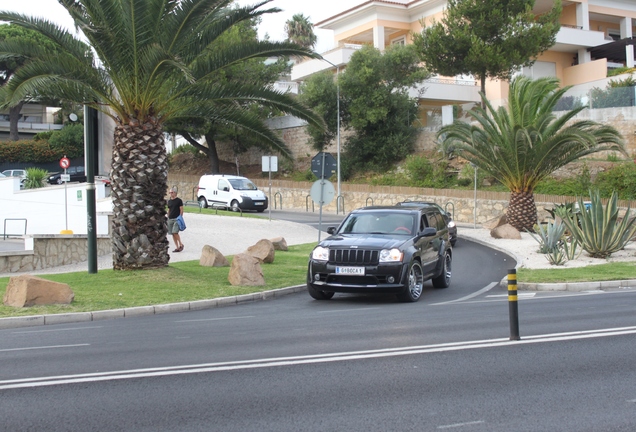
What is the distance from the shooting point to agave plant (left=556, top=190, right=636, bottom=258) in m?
19.8

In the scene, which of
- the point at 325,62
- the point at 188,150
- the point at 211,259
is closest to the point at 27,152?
the point at 188,150

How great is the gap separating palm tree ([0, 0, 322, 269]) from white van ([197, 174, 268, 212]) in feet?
73.3

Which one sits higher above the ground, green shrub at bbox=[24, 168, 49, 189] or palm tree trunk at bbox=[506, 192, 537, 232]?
green shrub at bbox=[24, 168, 49, 189]

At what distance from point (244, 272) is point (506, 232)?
47.6ft

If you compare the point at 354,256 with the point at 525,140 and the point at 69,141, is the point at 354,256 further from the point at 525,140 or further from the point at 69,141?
the point at 69,141

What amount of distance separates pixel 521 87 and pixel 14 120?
2126 inches

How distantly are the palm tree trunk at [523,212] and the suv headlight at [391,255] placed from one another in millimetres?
17216

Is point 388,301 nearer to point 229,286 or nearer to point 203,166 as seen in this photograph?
point 229,286

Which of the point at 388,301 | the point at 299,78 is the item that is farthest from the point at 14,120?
the point at 388,301

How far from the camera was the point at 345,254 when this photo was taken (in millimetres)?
13055

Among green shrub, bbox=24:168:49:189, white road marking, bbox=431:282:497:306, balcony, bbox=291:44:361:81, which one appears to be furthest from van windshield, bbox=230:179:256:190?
white road marking, bbox=431:282:497:306

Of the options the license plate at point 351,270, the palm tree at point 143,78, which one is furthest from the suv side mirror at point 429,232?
the palm tree at point 143,78

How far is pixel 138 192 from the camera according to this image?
15438mm

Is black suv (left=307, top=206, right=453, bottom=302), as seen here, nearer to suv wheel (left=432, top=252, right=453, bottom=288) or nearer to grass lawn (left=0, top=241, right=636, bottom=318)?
suv wheel (left=432, top=252, right=453, bottom=288)
